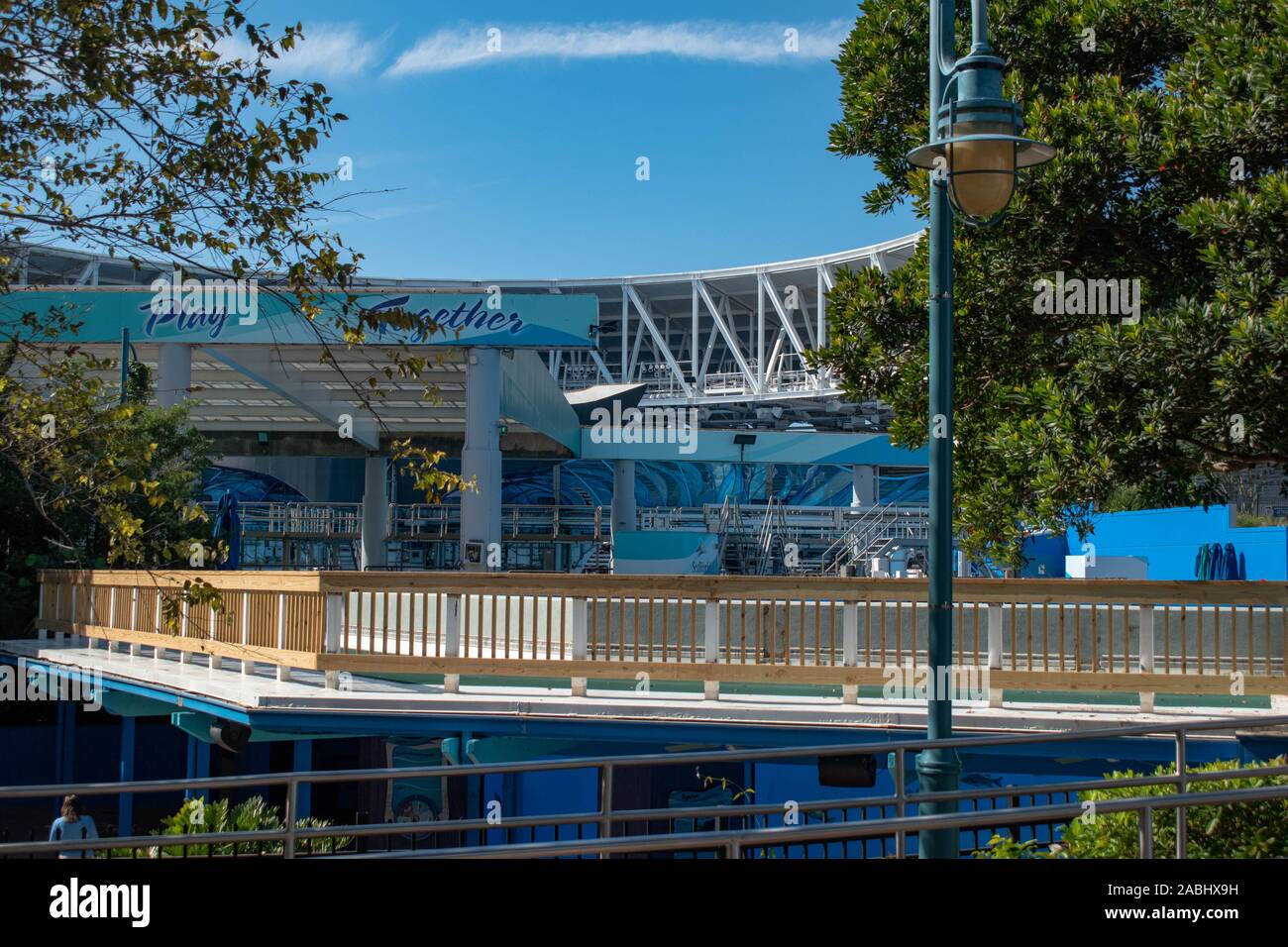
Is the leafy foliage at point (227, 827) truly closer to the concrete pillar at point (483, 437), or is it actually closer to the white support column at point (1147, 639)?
the white support column at point (1147, 639)

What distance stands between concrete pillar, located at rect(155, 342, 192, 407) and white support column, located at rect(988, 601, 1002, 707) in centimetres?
2304

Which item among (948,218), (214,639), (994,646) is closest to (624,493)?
(214,639)

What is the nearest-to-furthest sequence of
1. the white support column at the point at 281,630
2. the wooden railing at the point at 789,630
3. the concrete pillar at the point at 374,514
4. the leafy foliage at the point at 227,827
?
the leafy foliage at the point at 227,827 → the wooden railing at the point at 789,630 → the white support column at the point at 281,630 → the concrete pillar at the point at 374,514

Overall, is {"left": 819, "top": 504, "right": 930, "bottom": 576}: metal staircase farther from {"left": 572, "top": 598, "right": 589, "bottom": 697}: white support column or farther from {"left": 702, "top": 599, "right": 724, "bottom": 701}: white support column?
{"left": 572, "top": 598, "right": 589, "bottom": 697}: white support column

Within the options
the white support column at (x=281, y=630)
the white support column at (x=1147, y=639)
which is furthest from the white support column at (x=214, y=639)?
the white support column at (x=1147, y=639)

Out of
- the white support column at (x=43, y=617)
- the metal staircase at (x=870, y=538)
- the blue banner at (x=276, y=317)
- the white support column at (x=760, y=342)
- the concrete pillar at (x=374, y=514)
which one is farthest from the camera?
the white support column at (x=760, y=342)

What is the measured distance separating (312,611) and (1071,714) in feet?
27.2

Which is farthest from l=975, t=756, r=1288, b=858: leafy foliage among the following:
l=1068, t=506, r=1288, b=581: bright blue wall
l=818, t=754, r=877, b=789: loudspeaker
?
l=1068, t=506, r=1288, b=581: bright blue wall

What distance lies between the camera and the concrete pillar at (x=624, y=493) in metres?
52.3

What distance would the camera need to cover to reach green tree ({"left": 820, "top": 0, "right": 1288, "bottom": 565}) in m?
9.06

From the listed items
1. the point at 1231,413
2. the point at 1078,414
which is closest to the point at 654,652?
the point at 1078,414

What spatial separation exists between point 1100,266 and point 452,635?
303 inches

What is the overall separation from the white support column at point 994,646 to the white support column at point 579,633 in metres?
4.30
